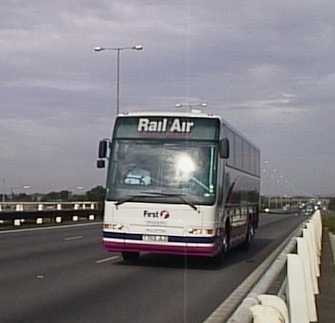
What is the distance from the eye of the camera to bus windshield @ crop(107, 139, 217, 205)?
731 inches

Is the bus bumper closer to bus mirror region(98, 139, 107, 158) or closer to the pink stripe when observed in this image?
the pink stripe

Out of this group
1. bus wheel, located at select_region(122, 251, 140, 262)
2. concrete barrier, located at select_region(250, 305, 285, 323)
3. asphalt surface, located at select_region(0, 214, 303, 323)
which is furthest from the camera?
bus wheel, located at select_region(122, 251, 140, 262)

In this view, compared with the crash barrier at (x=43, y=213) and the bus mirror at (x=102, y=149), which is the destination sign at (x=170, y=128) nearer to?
the bus mirror at (x=102, y=149)

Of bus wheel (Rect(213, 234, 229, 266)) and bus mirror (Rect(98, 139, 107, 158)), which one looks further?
bus wheel (Rect(213, 234, 229, 266))

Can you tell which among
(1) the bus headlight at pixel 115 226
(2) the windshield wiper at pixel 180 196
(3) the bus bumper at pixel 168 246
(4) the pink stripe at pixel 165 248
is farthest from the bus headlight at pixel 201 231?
(1) the bus headlight at pixel 115 226

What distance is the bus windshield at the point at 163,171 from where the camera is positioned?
18.6 metres

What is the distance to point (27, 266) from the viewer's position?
1836 cm

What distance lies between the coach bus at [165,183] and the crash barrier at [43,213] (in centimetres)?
2001

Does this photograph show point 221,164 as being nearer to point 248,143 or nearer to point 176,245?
point 176,245

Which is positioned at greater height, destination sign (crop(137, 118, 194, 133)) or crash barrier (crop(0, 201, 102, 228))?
destination sign (crop(137, 118, 194, 133))

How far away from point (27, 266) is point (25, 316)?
7243 mm

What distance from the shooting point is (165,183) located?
18594 mm

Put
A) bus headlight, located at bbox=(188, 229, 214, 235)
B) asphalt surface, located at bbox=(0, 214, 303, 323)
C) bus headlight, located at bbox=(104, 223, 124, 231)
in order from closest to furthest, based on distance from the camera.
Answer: asphalt surface, located at bbox=(0, 214, 303, 323) → bus headlight, located at bbox=(188, 229, 214, 235) → bus headlight, located at bbox=(104, 223, 124, 231)

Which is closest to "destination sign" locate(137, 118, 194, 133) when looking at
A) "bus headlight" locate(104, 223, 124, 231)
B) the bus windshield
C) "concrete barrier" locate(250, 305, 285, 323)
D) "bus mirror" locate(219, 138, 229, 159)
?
the bus windshield
